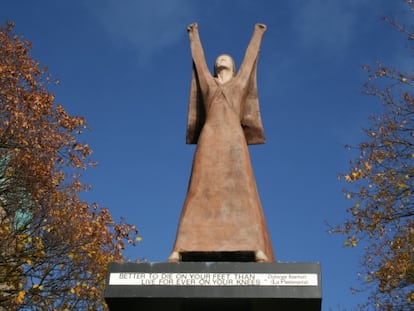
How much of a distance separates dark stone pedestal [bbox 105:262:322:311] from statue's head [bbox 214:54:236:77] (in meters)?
3.81

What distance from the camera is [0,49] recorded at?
1739 cm

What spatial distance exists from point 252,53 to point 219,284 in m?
4.18

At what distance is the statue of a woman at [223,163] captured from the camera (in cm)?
852

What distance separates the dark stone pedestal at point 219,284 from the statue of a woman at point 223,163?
0.62 m

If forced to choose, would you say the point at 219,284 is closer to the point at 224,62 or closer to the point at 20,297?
the point at 224,62

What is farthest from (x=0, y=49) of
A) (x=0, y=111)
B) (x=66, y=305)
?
(x=66, y=305)

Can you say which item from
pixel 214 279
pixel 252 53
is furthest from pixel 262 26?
pixel 214 279

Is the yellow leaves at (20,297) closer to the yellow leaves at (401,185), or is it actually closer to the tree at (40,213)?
the tree at (40,213)

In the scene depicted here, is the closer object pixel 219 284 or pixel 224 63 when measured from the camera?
pixel 219 284

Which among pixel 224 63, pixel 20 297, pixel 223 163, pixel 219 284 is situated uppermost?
pixel 224 63

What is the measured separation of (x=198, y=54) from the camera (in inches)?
412

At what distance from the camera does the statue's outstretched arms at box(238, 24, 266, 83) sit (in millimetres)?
10203

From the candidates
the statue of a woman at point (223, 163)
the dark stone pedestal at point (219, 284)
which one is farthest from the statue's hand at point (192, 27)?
the dark stone pedestal at point (219, 284)

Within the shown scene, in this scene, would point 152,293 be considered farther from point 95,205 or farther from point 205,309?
point 95,205
